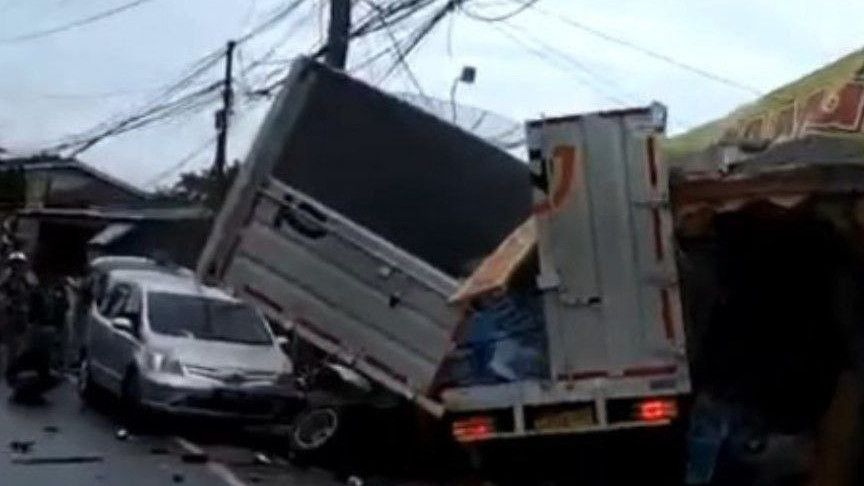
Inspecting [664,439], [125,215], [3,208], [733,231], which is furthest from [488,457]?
[3,208]

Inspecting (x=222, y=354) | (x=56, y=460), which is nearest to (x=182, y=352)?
(x=222, y=354)

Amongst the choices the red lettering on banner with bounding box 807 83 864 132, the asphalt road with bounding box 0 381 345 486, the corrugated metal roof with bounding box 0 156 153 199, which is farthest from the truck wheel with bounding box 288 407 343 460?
the corrugated metal roof with bounding box 0 156 153 199

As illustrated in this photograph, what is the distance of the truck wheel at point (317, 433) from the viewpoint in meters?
17.7

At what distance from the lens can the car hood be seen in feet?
68.1

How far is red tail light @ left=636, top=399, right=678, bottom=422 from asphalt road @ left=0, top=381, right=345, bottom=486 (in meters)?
5.25

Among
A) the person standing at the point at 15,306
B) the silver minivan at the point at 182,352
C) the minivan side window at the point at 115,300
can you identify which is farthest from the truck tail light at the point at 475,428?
the person standing at the point at 15,306

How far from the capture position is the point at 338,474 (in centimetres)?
1712

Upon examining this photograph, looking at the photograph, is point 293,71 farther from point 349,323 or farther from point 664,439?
point 664,439

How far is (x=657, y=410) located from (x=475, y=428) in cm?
119

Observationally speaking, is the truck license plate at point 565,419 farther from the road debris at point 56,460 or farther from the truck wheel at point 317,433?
the road debris at point 56,460

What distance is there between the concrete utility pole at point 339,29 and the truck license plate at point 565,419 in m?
12.0

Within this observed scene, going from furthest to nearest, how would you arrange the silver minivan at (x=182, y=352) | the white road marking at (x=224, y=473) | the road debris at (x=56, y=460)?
the silver minivan at (x=182, y=352), the road debris at (x=56, y=460), the white road marking at (x=224, y=473)

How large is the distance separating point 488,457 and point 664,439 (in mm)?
1484

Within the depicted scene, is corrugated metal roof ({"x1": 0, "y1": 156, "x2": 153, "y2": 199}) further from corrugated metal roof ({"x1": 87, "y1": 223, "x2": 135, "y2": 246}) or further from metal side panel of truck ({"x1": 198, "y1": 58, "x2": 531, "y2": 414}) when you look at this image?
metal side panel of truck ({"x1": 198, "y1": 58, "x2": 531, "y2": 414})
